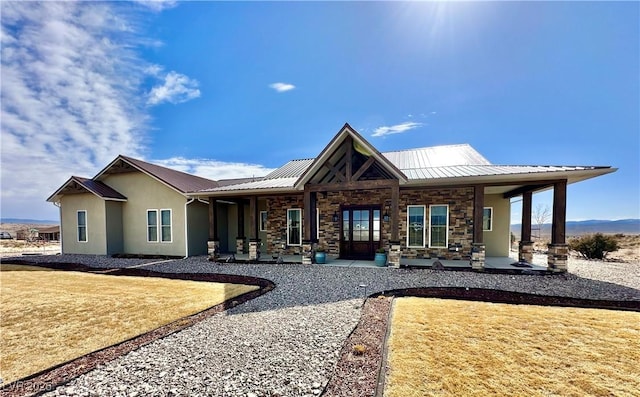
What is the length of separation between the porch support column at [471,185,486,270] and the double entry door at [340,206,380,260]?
3628 millimetres

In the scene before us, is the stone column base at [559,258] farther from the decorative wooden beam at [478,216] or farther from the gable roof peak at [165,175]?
the gable roof peak at [165,175]

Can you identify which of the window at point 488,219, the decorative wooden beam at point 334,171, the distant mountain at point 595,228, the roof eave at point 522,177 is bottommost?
the distant mountain at point 595,228

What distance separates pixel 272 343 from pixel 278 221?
9.42m

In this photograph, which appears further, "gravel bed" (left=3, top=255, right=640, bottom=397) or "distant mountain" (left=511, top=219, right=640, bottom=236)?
"distant mountain" (left=511, top=219, right=640, bottom=236)

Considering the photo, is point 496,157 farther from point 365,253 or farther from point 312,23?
point 312,23

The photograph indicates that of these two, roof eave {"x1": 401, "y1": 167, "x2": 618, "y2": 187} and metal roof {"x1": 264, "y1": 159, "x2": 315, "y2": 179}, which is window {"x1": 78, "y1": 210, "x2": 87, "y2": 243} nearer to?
metal roof {"x1": 264, "y1": 159, "x2": 315, "y2": 179}

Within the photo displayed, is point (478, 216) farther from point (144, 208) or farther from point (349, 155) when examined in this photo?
point (144, 208)

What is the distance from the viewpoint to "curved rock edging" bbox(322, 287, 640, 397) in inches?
107

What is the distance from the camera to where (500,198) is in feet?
37.8

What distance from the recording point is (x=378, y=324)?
4.36 m

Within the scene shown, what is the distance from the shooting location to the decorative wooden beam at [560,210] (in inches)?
314

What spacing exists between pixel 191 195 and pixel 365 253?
854 cm

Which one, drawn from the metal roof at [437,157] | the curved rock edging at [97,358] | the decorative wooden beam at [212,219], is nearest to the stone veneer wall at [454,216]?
the metal roof at [437,157]

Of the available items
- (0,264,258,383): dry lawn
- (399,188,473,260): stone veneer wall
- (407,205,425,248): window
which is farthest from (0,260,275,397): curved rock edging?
(399,188,473,260): stone veneer wall
